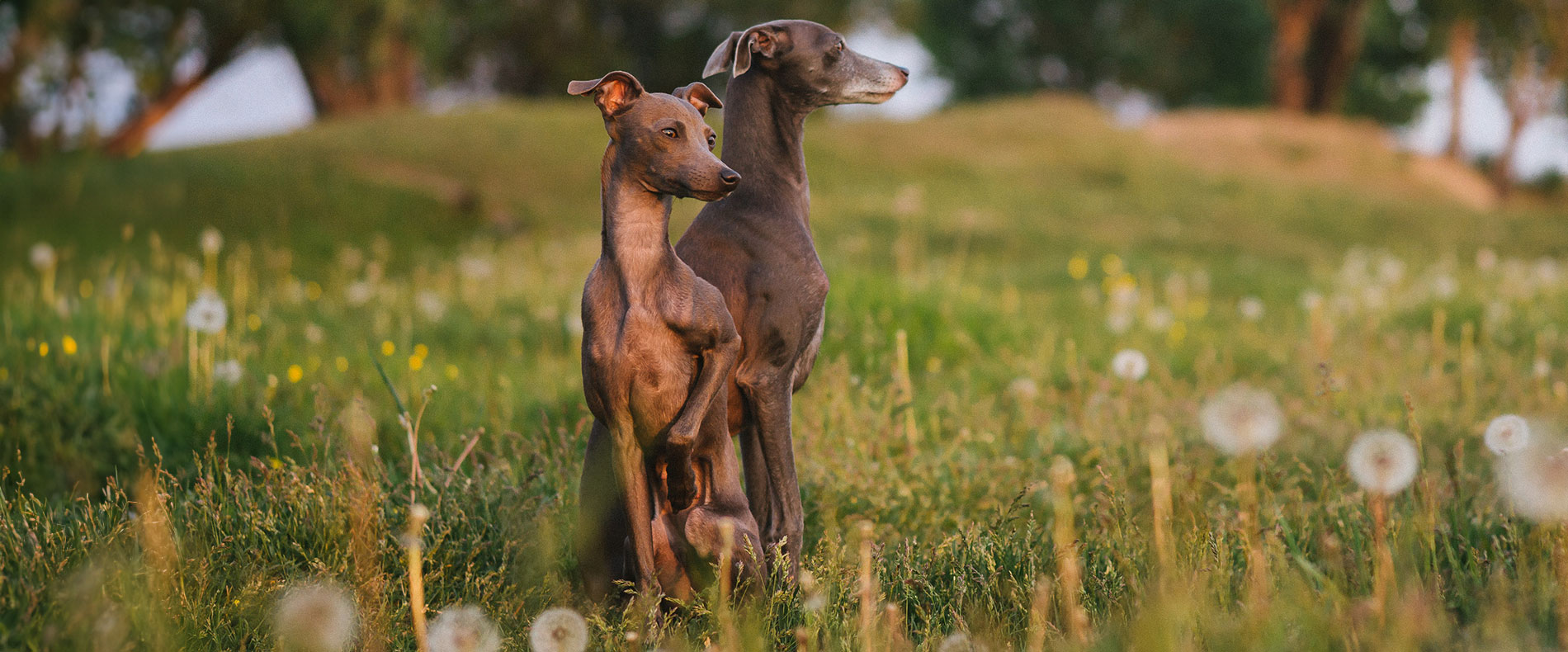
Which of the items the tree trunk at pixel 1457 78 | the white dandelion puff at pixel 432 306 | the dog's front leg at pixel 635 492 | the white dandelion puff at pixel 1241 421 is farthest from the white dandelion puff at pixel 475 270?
the tree trunk at pixel 1457 78

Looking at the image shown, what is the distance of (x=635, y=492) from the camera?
278 centimetres

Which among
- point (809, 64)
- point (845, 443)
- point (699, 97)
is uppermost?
point (809, 64)

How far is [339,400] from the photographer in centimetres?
504

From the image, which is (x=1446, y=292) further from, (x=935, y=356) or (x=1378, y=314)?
(x=935, y=356)

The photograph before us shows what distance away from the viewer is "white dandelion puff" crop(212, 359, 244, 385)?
15.3ft

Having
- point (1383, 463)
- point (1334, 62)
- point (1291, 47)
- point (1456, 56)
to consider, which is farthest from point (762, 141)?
point (1456, 56)

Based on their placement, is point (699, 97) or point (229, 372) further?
point (229, 372)

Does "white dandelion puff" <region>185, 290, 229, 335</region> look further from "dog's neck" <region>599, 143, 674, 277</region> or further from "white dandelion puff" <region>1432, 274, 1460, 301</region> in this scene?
"white dandelion puff" <region>1432, 274, 1460, 301</region>

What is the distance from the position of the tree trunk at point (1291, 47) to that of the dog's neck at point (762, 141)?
31629 mm

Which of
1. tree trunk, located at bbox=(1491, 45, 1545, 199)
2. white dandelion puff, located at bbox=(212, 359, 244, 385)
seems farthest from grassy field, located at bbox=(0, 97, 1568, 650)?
tree trunk, located at bbox=(1491, 45, 1545, 199)

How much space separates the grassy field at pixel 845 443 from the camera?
2703 millimetres

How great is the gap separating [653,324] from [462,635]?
840 millimetres

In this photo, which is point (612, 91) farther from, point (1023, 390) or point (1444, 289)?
point (1444, 289)

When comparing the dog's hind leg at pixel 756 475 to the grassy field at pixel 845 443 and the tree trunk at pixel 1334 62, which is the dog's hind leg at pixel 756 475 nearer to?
the grassy field at pixel 845 443
